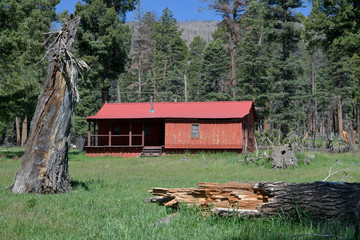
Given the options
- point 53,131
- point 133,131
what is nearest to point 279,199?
point 53,131

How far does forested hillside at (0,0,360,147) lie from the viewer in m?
23.3

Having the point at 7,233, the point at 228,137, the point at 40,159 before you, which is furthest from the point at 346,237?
the point at 228,137

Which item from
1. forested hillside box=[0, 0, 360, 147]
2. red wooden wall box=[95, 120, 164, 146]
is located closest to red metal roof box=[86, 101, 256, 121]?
red wooden wall box=[95, 120, 164, 146]

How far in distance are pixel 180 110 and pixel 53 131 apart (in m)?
22.7

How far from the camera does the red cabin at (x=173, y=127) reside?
2928 centimetres

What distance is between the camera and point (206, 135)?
2953 centimetres

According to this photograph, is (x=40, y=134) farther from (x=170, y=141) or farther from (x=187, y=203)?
(x=170, y=141)

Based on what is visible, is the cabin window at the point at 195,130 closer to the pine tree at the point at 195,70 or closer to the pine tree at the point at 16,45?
the pine tree at the point at 16,45

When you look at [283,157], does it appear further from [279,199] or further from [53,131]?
[279,199]

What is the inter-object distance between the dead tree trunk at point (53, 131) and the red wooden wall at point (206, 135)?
2030 cm

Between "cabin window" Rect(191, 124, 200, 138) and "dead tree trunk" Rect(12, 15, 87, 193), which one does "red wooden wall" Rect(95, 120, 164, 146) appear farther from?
"dead tree trunk" Rect(12, 15, 87, 193)

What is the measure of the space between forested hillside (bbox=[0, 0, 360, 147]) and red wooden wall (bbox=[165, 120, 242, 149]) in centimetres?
712

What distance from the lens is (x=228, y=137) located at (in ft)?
95.6

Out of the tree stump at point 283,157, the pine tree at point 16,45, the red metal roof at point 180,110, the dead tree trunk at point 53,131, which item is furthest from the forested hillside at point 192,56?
the tree stump at point 283,157
